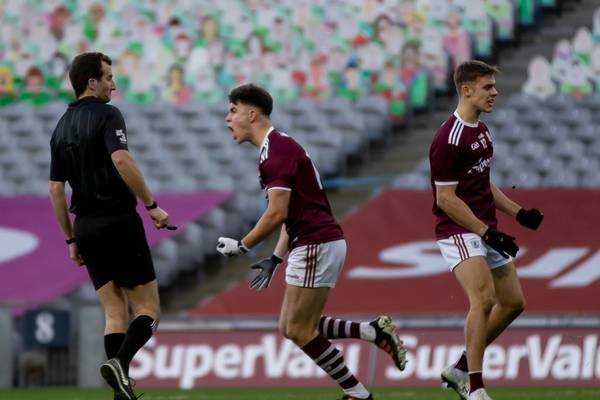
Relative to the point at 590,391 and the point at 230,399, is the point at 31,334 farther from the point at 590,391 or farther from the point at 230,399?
the point at 590,391

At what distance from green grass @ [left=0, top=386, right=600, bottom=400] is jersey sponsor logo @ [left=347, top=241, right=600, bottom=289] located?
8.94ft

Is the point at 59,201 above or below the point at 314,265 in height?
above

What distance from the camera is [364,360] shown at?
1541cm

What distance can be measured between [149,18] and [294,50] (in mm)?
3244

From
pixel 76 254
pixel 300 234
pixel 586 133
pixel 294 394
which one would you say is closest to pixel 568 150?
pixel 586 133

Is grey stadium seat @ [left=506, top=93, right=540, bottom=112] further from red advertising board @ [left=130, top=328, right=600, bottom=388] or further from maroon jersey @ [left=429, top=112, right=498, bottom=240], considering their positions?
maroon jersey @ [left=429, top=112, right=498, bottom=240]

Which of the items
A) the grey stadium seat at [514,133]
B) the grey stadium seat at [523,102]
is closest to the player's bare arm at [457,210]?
the grey stadium seat at [514,133]

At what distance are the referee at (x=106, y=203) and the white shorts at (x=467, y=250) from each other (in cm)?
199

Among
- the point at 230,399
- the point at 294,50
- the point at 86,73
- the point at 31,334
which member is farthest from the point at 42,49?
the point at 86,73

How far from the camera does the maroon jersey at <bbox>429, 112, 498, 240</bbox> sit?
10.2 metres

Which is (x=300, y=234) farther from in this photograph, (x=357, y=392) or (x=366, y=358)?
(x=366, y=358)

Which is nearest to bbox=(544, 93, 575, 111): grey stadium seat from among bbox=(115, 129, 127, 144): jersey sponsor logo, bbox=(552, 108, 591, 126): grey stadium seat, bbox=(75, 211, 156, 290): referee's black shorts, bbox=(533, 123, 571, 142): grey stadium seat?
bbox=(552, 108, 591, 126): grey stadium seat

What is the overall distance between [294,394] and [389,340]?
357cm

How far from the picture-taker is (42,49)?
79.9 ft
